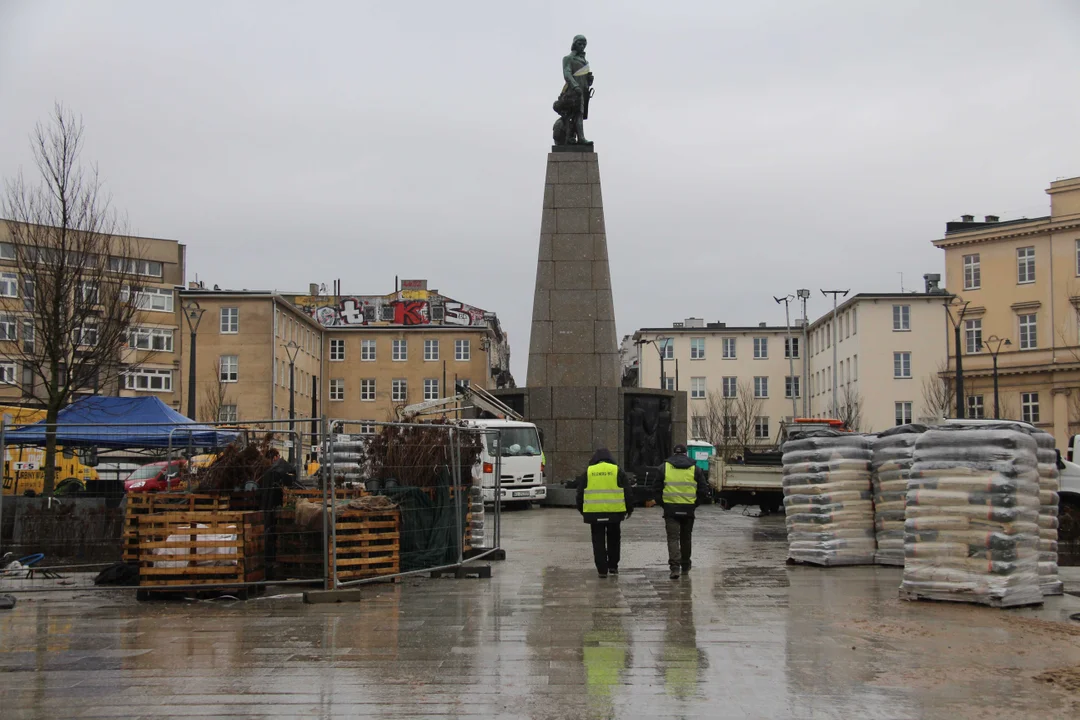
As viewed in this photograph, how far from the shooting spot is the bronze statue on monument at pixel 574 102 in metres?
33.2

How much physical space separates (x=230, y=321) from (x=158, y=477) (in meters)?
55.1

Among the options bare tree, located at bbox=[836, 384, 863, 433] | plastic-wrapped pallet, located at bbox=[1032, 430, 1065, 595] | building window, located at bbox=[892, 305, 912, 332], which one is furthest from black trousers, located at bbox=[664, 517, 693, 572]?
building window, located at bbox=[892, 305, 912, 332]

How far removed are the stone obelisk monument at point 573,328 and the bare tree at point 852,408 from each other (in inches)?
1757

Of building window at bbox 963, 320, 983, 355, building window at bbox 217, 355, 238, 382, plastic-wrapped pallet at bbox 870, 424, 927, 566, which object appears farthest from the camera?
building window at bbox 963, 320, 983, 355

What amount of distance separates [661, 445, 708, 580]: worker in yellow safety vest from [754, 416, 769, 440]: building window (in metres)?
75.8

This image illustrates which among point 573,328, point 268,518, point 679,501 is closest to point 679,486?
point 679,501

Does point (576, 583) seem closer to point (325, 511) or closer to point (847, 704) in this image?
point (325, 511)

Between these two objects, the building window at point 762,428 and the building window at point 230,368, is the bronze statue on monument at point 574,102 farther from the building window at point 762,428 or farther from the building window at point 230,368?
the building window at point 762,428

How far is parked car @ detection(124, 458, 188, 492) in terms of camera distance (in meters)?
15.2

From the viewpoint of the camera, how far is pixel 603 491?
14898 millimetres

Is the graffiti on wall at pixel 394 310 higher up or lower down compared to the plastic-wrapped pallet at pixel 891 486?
higher up

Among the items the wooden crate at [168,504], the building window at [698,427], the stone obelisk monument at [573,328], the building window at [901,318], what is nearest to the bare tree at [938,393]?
the building window at [901,318]

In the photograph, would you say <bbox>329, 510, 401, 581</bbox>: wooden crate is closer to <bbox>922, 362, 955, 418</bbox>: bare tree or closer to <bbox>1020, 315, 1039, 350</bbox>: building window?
<bbox>922, 362, 955, 418</bbox>: bare tree

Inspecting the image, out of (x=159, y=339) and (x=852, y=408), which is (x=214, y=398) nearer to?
(x=159, y=339)
